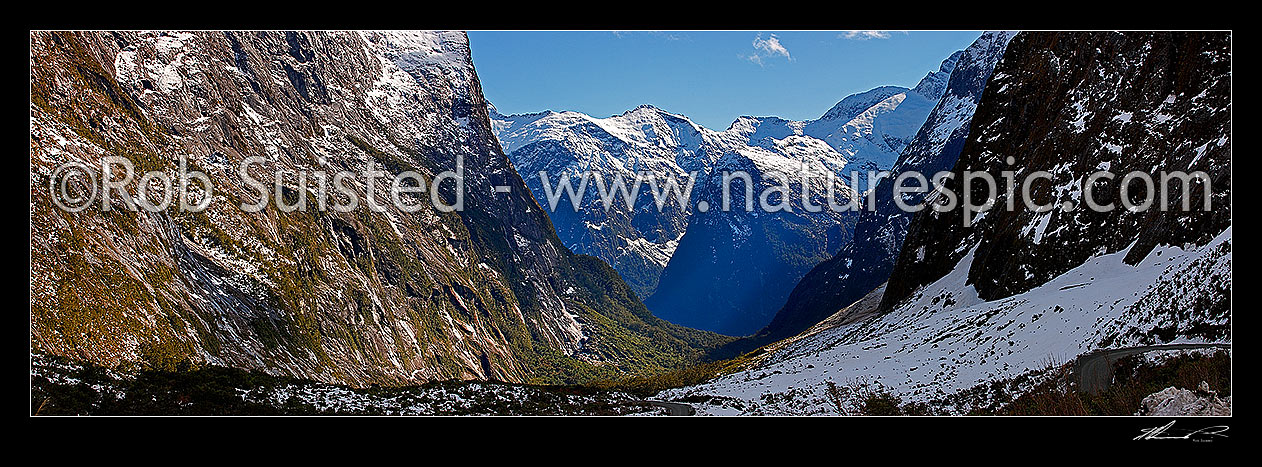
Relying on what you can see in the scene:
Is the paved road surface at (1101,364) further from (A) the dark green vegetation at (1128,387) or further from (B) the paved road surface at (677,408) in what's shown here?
(B) the paved road surface at (677,408)

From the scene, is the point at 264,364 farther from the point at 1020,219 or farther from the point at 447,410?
the point at 1020,219

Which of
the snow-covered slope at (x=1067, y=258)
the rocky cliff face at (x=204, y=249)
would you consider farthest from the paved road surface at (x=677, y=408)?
the rocky cliff face at (x=204, y=249)

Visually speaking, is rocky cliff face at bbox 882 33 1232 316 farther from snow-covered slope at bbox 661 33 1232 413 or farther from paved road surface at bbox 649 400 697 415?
paved road surface at bbox 649 400 697 415

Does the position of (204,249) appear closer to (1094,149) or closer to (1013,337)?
(1013,337)
